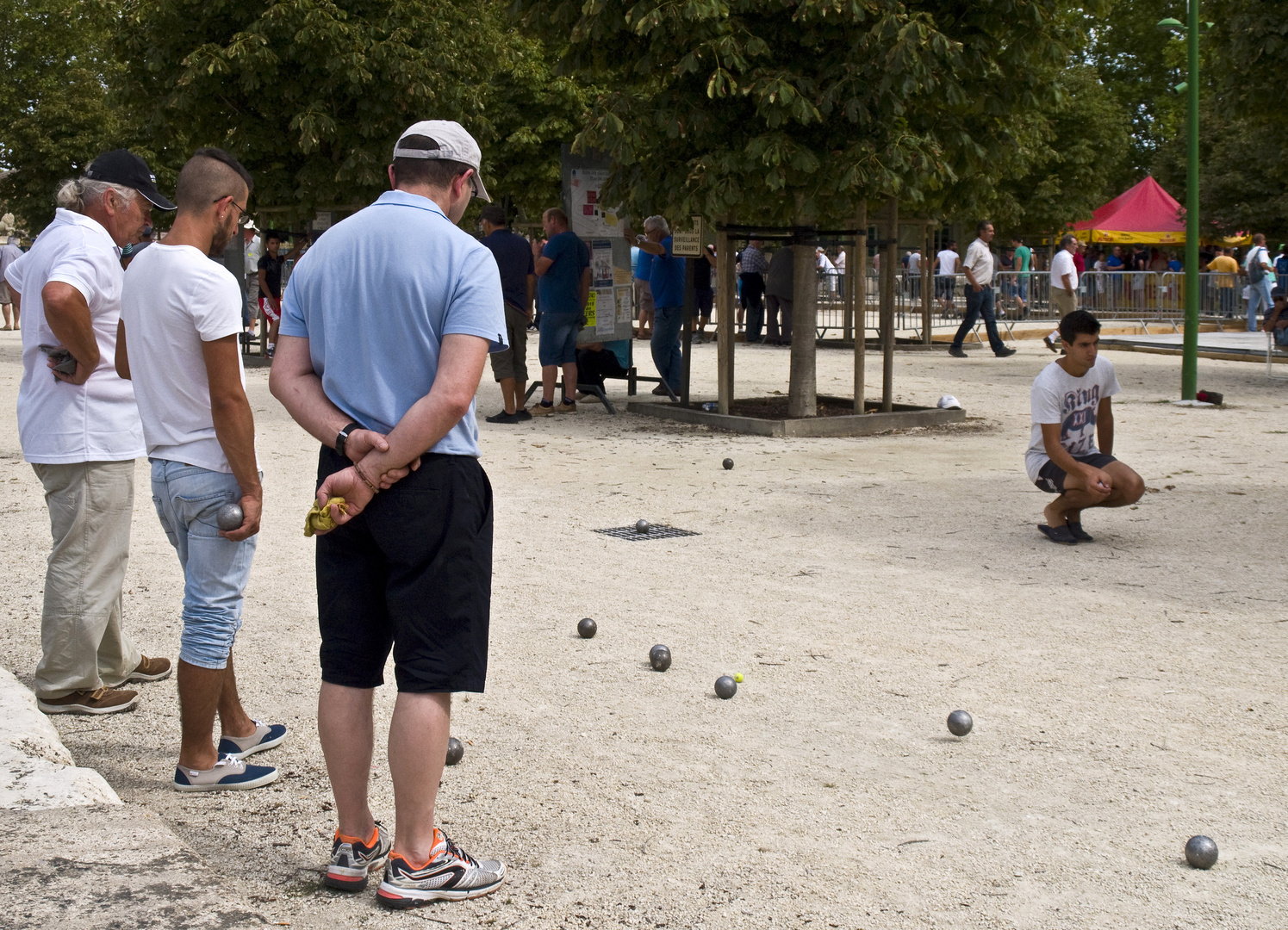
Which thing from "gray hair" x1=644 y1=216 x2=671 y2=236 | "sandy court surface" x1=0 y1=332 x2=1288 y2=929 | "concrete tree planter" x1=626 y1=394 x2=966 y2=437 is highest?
"gray hair" x1=644 y1=216 x2=671 y2=236

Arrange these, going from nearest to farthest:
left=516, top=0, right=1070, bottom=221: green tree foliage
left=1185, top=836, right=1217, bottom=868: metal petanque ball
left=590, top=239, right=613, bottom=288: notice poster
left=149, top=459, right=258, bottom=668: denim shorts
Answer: left=1185, top=836, right=1217, bottom=868: metal petanque ball < left=149, top=459, right=258, bottom=668: denim shorts < left=516, top=0, right=1070, bottom=221: green tree foliage < left=590, top=239, right=613, bottom=288: notice poster

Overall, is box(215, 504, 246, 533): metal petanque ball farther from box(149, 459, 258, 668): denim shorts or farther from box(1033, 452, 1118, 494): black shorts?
box(1033, 452, 1118, 494): black shorts

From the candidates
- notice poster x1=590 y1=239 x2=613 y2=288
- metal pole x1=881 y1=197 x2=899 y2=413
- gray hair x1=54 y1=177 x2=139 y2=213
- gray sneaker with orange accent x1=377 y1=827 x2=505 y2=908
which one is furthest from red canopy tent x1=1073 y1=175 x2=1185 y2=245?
gray sneaker with orange accent x1=377 y1=827 x2=505 y2=908

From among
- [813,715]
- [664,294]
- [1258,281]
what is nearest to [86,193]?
[813,715]

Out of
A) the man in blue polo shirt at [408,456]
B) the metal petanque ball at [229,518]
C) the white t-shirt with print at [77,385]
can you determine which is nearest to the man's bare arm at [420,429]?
the man in blue polo shirt at [408,456]

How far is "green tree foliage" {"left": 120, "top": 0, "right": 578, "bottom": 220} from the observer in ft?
65.3

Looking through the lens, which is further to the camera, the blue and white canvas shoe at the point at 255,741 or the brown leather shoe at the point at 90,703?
the brown leather shoe at the point at 90,703

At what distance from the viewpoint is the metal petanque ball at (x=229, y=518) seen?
4.10m

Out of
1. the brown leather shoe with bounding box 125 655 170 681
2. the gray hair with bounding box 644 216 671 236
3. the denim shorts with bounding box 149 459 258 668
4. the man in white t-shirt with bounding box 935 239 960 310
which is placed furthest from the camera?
the man in white t-shirt with bounding box 935 239 960 310

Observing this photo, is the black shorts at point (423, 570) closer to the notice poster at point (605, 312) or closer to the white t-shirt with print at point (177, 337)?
the white t-shirt with print at point (177, 337)

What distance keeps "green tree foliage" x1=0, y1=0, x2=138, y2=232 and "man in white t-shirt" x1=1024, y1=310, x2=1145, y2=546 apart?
122 ft

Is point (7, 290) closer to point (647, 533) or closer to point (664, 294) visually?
point (664, 294)

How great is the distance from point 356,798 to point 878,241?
1106 cm

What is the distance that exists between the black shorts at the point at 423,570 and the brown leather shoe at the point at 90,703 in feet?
6.74
